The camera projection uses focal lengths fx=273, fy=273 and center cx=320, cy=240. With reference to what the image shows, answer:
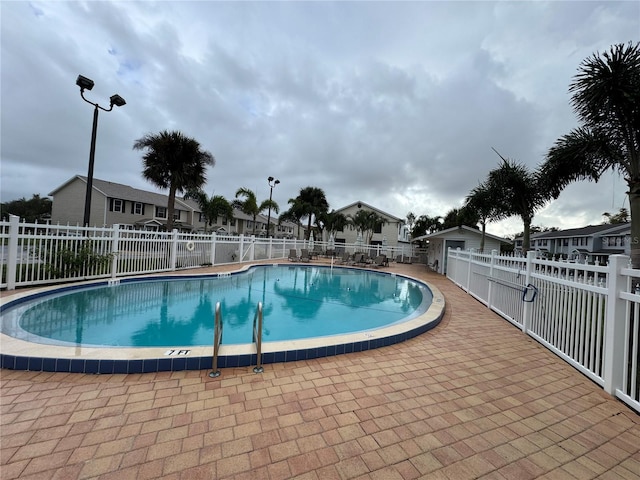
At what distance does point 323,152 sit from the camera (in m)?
23.0

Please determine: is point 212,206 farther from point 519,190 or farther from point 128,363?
point 128,363

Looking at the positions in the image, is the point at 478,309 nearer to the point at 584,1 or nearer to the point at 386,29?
the point at 584,1

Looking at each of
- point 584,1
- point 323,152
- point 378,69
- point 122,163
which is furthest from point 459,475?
point 122,163

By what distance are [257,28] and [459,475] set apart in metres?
14.0

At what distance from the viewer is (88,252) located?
7785 millimetres

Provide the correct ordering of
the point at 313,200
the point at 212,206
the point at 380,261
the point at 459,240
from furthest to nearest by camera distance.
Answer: the point at 212,206 → the point at 313,200 → the point at 380,261 → the point at 459,240

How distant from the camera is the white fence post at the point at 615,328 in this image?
2.79m

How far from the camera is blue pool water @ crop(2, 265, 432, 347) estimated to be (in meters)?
4.69

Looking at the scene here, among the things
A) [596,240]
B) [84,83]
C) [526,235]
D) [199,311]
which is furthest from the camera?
[596,240]

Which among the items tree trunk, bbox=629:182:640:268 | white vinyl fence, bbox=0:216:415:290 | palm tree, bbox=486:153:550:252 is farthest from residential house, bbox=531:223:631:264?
white vinyl fence, bbox=0:216:415:290

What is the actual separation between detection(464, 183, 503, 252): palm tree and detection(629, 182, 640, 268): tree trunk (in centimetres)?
823

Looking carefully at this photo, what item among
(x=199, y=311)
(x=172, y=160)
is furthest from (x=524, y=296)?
(x=172, y=160)

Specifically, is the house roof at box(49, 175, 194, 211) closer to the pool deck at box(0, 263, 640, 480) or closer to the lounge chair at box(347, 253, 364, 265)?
the lounge chair at box(347, 253, 364, 265)

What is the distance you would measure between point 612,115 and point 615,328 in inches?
250
